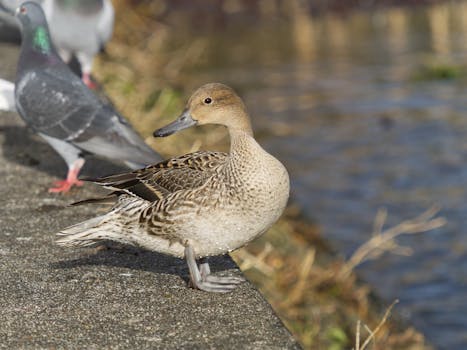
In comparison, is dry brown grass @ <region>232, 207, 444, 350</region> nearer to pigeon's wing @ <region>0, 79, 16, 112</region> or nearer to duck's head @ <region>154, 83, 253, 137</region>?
pigeon's wing @ <region>0, 79, 16, 112</region>

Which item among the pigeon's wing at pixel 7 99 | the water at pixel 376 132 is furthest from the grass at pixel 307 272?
the pigeon's wing at pixel 7 99

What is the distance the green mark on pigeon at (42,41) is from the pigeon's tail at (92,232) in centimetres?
237

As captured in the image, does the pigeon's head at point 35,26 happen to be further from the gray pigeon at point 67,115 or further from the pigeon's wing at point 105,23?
the pigeon's wing at point 105,23

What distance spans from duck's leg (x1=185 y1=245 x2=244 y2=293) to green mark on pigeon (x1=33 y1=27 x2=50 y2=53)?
103 inches

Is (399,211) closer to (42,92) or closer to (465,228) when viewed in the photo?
(465,228)

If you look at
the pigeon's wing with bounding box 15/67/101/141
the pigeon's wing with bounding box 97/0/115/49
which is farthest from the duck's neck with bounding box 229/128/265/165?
the pigeon's wing with bounding box 97/0/115/49

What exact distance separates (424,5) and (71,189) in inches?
1037

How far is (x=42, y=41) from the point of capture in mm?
6449

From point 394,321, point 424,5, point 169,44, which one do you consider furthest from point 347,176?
point 424,5

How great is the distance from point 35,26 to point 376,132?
8.19 meters

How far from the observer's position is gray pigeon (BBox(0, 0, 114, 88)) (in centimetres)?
907

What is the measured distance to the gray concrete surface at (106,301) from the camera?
12.5 feet

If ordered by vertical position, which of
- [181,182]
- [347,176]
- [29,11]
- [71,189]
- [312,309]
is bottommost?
[347,176]

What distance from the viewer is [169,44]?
76.9 ft
